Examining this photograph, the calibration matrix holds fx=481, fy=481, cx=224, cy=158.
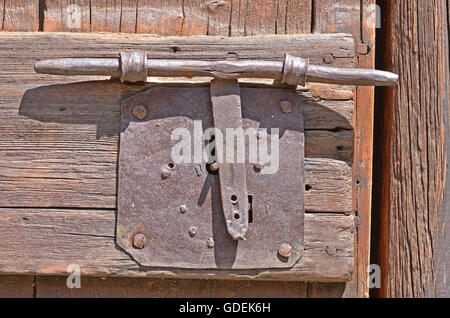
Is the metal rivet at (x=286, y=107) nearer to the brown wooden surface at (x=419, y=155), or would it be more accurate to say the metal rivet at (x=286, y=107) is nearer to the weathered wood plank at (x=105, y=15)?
the brown wooden surface at (x=419, y=155)

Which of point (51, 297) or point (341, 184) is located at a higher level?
point (341, 184)

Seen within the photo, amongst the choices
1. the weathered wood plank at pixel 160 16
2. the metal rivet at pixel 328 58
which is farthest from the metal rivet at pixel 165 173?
the metal rivet at pixel 328 58

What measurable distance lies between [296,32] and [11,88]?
703 millimetres

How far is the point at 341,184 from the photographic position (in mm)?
1157

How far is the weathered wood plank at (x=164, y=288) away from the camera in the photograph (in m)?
1.18

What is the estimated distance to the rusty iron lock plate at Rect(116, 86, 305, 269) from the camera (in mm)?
1112

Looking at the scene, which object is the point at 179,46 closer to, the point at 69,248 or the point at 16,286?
the point at 69,248

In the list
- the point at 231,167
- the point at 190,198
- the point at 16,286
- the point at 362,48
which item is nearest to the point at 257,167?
the point at 231,167

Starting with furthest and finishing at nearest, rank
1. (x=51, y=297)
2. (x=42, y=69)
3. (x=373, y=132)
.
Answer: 1. (x=373, y=132)
2. (x=51, y=297)
3. (x=42, y=69)

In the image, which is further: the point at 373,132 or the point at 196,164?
the point at 373,132

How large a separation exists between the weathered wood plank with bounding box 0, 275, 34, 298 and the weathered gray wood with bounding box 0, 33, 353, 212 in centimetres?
19

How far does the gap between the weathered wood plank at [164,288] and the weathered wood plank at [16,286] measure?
2cm

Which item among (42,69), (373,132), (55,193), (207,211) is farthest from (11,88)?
(373,132)

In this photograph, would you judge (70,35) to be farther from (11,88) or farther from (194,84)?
(194,84)
